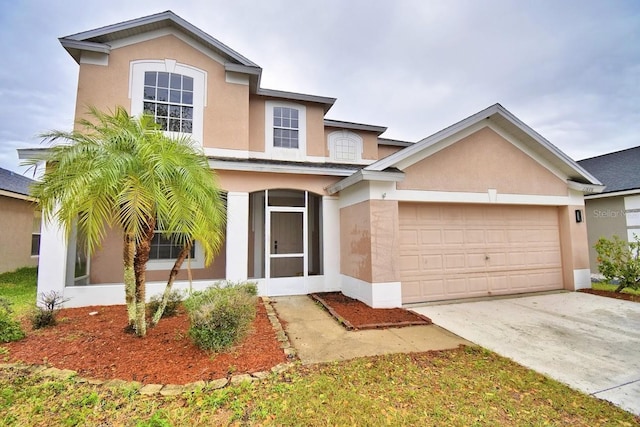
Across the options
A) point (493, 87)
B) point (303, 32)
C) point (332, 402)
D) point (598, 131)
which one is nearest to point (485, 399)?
point (332, 402)

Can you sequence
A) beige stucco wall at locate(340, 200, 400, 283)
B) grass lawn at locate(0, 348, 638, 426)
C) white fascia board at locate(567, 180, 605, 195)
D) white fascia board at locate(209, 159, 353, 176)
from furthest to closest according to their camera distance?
1. white fascia board at locate(567, 180, 605, 195)
2. white fascia board at locate(209, 159, 353, 176)
3. beige stucco wall at locate(340, 200, 400, 283)
4. grass lawn at locate(0, 348, 638, 426)

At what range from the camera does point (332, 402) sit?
123 inches

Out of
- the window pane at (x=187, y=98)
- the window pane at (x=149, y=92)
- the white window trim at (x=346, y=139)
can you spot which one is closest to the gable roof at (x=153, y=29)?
the window pane at (x=149, y=92)

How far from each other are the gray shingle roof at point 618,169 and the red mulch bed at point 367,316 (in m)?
11.5

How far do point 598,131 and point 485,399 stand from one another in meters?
23.6

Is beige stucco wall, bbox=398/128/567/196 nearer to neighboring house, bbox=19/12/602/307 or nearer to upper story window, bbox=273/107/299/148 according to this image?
neighboring house, bbox=19/12/602/307

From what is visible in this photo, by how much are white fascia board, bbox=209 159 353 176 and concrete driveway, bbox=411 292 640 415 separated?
4549mm

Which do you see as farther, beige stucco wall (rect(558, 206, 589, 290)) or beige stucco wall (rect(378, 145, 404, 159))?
beige stucco wall (rect(378, 145, 404, 159))

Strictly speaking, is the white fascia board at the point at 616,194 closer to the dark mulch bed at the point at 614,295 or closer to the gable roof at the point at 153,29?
the dark mulch bed at the point at 614,295

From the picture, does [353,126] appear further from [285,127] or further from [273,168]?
[273,168]

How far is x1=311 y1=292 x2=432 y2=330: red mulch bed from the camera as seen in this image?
228 inches

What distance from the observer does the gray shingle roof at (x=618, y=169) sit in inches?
446

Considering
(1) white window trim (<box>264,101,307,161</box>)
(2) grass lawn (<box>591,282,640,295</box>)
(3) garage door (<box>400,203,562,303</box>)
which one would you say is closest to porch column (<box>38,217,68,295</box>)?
(1) white window trim (<box>264,101,307,161</box>)

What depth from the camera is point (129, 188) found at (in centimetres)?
410
